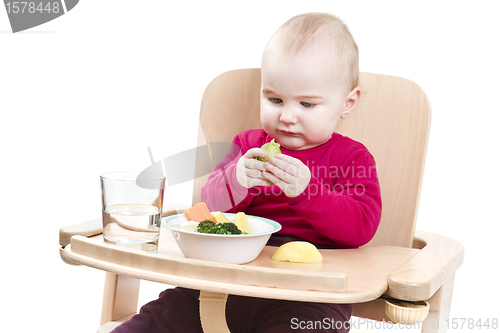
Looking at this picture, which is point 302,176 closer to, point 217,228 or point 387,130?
point 217,228

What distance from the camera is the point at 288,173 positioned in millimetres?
1324

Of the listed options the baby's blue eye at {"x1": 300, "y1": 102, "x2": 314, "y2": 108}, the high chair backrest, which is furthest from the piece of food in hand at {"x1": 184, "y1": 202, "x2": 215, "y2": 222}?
the high chair backrest

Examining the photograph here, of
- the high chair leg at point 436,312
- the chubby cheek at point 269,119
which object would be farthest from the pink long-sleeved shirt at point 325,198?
the high chair leg at point 436,312

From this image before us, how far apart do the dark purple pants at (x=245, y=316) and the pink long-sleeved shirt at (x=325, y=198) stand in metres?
0.19

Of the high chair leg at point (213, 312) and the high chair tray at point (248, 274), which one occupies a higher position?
the high chair tray at point (248, 274)

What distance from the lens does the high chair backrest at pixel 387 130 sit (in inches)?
66.0

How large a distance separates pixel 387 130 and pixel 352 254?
0.46 meters

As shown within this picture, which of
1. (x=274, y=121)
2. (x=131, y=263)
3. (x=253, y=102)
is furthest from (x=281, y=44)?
(x=131, y=263)

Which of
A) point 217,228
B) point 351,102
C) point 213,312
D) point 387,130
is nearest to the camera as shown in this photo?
point 217,228

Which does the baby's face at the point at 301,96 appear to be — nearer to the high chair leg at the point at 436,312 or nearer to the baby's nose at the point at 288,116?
the baby's nose at the point at 288,116

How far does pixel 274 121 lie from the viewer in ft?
5.02

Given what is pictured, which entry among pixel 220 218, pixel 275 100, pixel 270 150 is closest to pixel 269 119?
pixel 275 100

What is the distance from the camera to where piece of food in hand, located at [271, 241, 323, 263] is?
129 cm

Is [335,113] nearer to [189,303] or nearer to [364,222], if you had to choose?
[364,222]
